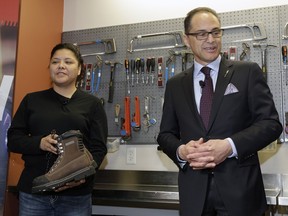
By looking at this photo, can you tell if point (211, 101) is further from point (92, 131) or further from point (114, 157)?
point (114, 157)

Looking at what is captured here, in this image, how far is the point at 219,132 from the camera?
1389 mm

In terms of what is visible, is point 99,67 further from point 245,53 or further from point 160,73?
point 245,53

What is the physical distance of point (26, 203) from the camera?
1699mm

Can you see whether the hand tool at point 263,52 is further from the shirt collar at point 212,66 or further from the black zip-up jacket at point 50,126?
the black zip-up jacket at point 50,126

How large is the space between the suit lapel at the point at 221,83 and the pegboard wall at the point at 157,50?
114 centimetres

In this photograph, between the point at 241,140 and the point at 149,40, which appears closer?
the point at 241,140

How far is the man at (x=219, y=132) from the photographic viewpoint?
131 centimetres

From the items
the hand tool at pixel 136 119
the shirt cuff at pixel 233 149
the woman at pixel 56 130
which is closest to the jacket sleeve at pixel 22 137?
the woman at pixel 56 130

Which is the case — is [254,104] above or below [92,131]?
above

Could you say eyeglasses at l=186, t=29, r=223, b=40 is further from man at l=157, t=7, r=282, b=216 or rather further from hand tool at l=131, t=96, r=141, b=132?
hand tool at l=131, t=96, r=141, b=132

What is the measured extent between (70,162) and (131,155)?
1.19m

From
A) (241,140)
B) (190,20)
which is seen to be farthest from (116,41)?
(241,140)

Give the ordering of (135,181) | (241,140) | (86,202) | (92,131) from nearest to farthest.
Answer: (241,140) < (86,202) < (92,131) < (135,181)

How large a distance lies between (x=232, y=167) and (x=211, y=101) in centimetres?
28
